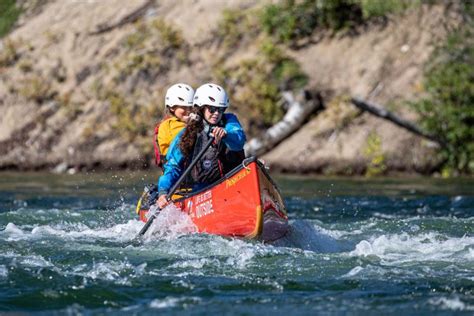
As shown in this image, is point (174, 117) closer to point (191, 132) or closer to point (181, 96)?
point (181, 96)

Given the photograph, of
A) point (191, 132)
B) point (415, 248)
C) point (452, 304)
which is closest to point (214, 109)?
point (191, 132)

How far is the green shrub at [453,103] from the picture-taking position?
2105cm

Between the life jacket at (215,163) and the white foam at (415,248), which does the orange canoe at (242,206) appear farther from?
the white foam at (415,248)

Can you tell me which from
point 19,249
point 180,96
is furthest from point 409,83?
point 19,249

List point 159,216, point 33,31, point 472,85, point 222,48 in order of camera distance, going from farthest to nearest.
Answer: point 33,31 < point 222,48 < point 472,85 < point 159,216

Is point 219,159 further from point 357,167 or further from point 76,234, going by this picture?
point 357,167

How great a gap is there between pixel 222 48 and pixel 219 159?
567 inches

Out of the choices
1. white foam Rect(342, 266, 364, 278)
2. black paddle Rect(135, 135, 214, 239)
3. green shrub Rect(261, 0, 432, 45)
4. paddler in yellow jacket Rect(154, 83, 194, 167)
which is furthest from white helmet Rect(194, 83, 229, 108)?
green shrub Rect(261, 0, 432, 45)

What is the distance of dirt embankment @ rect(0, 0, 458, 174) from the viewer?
2248 cm

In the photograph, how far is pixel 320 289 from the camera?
8.55 meters

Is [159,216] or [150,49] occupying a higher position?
[150,49]

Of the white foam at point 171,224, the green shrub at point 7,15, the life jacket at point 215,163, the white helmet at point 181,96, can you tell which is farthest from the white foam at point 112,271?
the green shrub at point 7,15

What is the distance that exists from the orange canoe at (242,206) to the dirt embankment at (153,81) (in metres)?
10.7

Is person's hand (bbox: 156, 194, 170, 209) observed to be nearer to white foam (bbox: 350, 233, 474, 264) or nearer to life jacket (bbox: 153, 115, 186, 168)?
life jacket (bbox: 153, 115, 186, 168)
